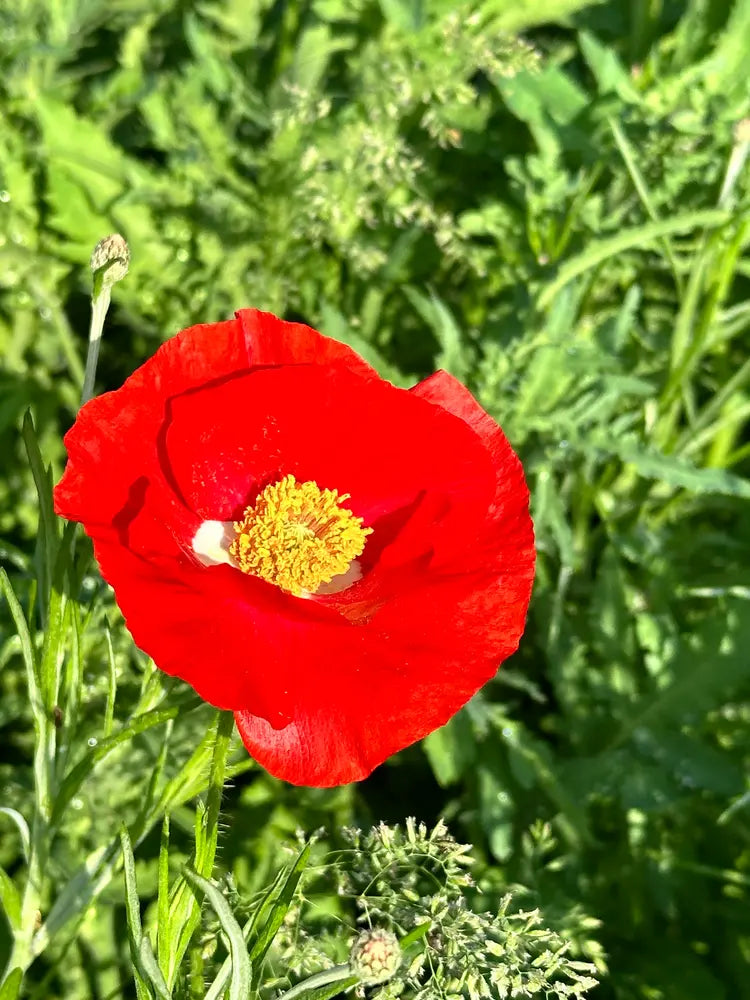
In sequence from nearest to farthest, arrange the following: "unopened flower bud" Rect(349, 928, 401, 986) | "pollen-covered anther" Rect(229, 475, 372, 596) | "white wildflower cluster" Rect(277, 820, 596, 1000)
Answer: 1. "unopened flower bud" Rect(349, 928, 401, 986)
2. "white wildflower cluster" Rect(277, 820, 596, 1000)
3. "pollen-covered anther" Rect(229, 475, 372, 596)

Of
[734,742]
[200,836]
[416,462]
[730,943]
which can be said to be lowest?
[730,943]

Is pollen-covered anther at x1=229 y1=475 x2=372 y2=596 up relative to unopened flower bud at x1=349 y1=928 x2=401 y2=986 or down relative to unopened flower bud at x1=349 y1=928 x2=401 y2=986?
down

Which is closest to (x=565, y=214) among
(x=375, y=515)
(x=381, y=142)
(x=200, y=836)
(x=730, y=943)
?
(x=381, y=142)

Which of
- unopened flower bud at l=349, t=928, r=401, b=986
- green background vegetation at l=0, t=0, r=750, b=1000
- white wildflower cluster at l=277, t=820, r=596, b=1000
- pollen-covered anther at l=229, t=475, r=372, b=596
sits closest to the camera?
unopened flower bud at l=349, t=928, r=401, b=986

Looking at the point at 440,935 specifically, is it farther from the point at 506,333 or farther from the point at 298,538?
the point at 506,333

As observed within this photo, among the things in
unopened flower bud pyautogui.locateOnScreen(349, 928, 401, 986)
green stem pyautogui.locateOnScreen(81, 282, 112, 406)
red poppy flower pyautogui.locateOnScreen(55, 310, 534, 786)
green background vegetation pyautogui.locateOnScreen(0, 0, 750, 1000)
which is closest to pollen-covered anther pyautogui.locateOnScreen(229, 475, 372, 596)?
red poppy flower pyautogui.locateOnScreen(55, 310, 534, 786)

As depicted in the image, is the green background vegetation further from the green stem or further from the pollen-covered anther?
the green stem

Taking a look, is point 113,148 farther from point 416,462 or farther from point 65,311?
point 416,462

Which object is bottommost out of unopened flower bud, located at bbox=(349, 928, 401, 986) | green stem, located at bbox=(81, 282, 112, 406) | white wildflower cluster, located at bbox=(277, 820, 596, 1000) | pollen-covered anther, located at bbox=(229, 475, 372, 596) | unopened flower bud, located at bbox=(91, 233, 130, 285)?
white wildflower cluster, located at bbox=(277, 820, 596, 1000)
